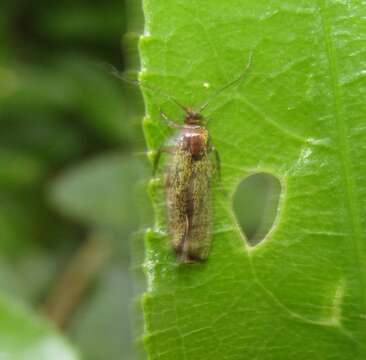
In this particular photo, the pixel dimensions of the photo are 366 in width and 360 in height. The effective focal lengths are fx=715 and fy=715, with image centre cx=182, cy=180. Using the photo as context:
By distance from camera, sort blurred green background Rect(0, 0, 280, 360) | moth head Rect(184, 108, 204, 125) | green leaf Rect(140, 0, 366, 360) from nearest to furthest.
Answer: green leaf Rect(140, 0, 366, 360)
moth head Rect(184, 108, 204, 125)
blurred green background Rect(0, 0, 280, 360)

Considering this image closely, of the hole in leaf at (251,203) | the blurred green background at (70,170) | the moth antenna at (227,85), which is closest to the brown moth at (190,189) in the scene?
the moth antenna at (227,85)

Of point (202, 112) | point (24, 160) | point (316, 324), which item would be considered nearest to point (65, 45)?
point (24, 160)

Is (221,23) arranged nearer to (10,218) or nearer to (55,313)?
(55,313)

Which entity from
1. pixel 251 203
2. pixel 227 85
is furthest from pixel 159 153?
pixel 251 203

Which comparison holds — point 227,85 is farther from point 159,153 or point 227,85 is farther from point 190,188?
point 190,188

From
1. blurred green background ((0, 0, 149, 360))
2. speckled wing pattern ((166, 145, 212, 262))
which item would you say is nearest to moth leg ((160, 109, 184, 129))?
speckled wing pattern ((166, 145, 212, 262))

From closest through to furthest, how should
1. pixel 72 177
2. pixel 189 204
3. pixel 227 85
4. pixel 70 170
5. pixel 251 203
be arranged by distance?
pixel 227 85 < pixel 189 204 < pixel 251 203 < pixel 72 177 < pixel 70 170

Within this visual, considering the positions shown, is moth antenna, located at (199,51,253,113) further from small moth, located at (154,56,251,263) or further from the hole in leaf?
the hole in leaf
